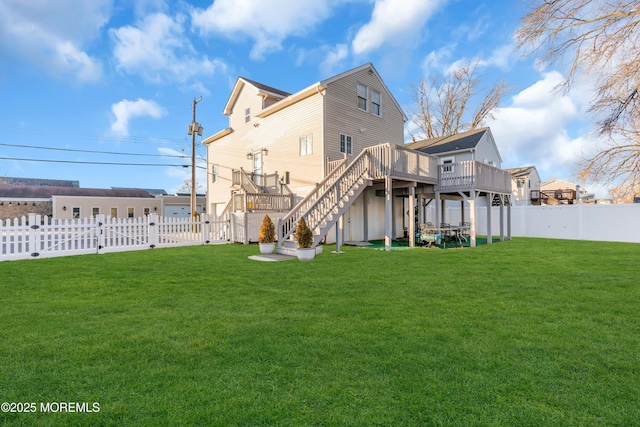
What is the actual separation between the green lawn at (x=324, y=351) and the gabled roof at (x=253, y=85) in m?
13.3

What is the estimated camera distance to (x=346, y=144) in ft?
48.0

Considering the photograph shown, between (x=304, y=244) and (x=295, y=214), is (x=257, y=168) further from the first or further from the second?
(x=304, y=244)

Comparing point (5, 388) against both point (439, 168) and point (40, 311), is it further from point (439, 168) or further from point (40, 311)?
point (439, 168)

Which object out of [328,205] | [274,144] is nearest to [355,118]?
[274,144]

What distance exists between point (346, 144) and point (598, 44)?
29.2ft

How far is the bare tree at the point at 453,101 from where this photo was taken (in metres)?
29.5

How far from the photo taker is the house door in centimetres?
1675

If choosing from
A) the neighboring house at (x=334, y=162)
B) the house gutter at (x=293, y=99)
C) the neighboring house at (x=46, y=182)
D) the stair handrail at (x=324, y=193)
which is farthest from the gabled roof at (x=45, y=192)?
the stair handrail at (x=324, y=193)

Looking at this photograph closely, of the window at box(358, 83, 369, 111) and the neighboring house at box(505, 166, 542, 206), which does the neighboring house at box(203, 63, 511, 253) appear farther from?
the neighboring house at box(505, 166, 542, 206)

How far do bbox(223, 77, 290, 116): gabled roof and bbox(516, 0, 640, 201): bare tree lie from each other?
1174 centimetres

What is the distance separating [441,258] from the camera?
929cm

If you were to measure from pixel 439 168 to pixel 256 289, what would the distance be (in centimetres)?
1105

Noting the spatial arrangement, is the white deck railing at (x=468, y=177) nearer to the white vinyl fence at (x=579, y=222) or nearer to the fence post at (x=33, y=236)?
the white vinyl fence at (x=579, y=222)

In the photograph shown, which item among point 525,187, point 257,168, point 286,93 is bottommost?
point 525,187
